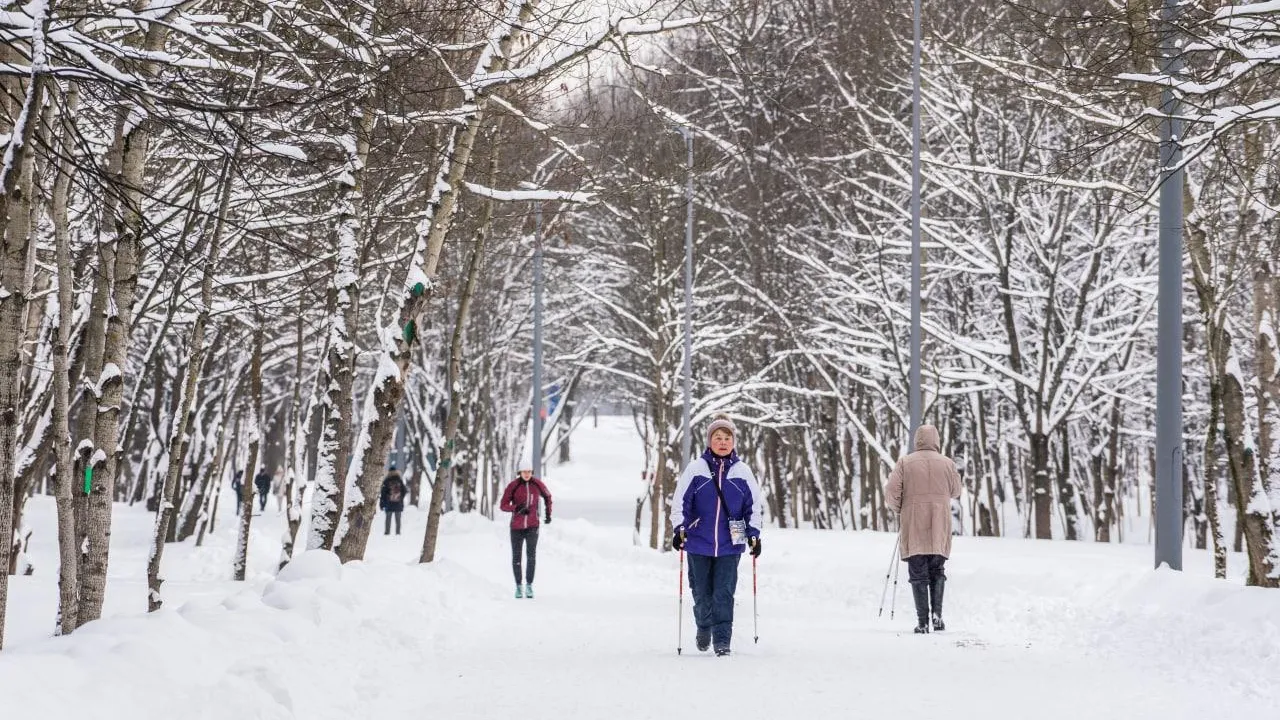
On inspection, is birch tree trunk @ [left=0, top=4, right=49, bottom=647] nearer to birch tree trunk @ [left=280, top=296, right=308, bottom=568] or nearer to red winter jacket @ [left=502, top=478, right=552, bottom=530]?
red winter jacket @ [left=502, top=478, right=552, bottom=530]

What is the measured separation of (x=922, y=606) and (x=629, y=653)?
2.94 metres

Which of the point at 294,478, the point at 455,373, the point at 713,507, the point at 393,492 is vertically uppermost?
the point at 455,373

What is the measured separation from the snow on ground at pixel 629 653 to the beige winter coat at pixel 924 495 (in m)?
0.77

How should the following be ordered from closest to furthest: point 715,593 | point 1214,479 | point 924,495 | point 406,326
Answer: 1. point 715,593
2. point 924,495
3. point 406,326
4. point 1214,479

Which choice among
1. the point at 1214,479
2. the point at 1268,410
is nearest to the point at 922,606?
the point at 1268,410

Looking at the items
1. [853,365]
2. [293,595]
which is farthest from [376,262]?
[853,365]

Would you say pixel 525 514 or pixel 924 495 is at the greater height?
pixel 924 495

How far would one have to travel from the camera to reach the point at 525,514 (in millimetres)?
15734

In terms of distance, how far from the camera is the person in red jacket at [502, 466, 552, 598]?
15.5 metres

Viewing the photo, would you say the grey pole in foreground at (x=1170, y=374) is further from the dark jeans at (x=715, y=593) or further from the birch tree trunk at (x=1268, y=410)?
the dark jeans at (x=715, y=593)

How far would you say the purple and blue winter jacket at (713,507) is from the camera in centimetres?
973

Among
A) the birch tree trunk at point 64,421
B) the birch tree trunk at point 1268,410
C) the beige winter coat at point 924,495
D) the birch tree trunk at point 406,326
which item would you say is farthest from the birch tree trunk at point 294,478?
the birch tree trunk at point 1268,410

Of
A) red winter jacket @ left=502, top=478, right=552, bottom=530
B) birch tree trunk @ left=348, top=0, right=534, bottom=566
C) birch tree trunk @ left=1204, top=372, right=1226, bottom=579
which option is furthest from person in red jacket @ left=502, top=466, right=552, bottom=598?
birch tree trunk @ left=1204, top=372, right=1226, bottom=579

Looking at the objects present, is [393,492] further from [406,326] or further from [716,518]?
[716,518]
